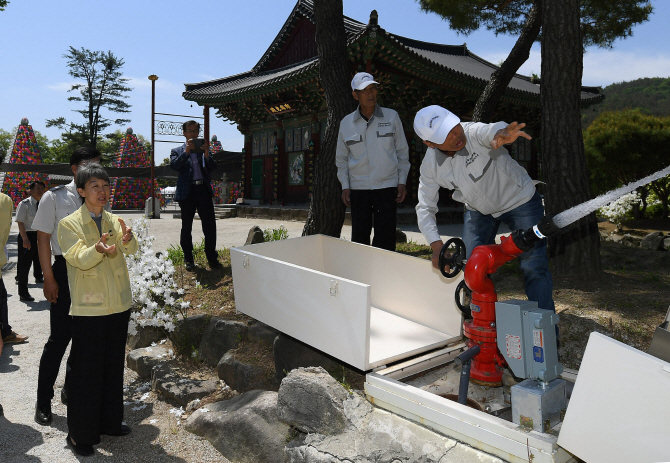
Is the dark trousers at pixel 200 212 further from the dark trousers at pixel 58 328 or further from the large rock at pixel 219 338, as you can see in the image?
the dark trousers at pixel 58 328

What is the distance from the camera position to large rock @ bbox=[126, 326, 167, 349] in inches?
190

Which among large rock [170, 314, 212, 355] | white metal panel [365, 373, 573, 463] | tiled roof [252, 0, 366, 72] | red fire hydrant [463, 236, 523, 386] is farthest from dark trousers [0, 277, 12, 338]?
tiled roof [252, 0, 366, 72]

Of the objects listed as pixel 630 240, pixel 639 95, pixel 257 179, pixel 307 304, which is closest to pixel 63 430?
pixel 307 304

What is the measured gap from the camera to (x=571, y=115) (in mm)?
4938

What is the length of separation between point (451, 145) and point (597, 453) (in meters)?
1.70

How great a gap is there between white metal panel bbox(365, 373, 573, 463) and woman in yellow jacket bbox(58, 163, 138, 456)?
160cm

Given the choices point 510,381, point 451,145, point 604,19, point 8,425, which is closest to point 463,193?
point 451,145

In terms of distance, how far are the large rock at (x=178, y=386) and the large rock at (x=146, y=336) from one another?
2.44 ft

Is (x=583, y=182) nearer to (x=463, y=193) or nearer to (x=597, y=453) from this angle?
(x=463, y=193)

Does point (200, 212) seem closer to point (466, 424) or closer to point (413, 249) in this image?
point (413, 249)

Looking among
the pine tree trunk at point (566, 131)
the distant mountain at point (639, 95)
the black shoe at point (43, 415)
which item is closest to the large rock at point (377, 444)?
the black shoe at point (43, 415)

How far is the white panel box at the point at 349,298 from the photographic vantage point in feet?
8.67

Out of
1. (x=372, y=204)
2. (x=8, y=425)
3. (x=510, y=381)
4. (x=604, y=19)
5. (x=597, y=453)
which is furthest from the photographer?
(x=604, y=19)

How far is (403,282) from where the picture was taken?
3668 millimetres
